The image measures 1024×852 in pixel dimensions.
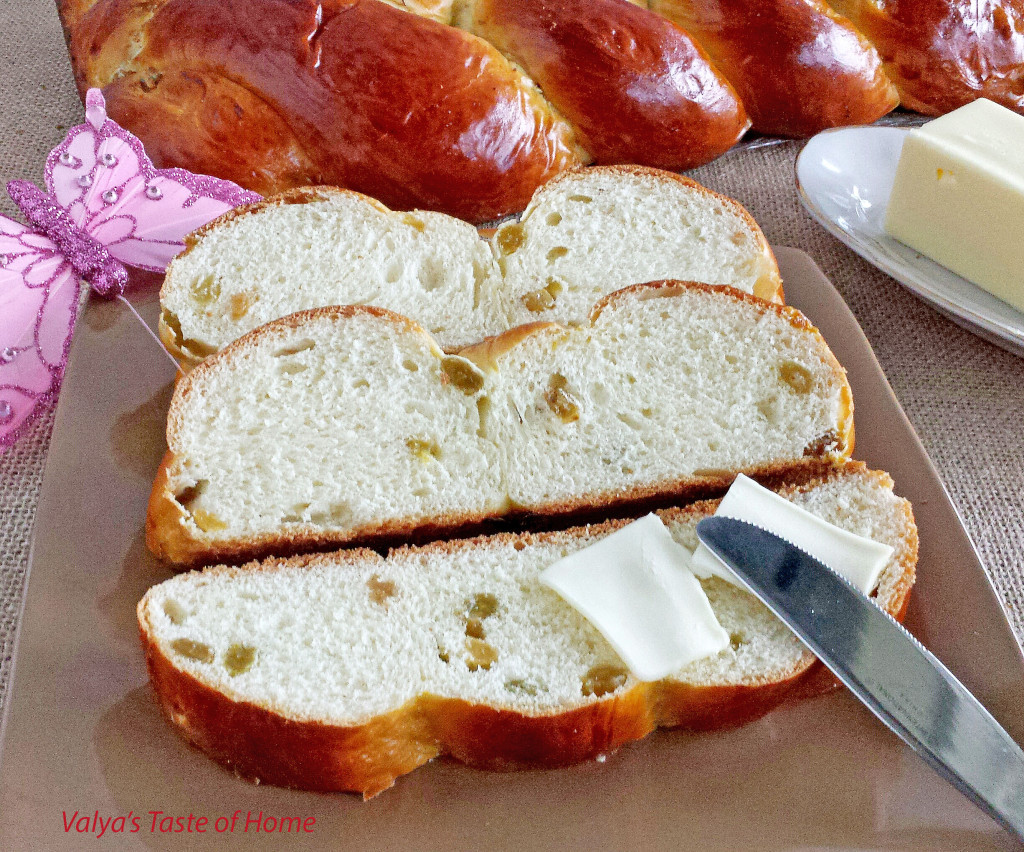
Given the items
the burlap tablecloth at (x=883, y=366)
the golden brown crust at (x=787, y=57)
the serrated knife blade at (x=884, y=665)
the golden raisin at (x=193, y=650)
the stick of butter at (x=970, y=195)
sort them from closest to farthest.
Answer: the serrated knife blade at (x=884, y=665)
the golden raisin at (x=193, y=650)
the burlap tablecloth at (x=883, y=366)
the stick of butter at (x=970, y=195)
the golden brown crust at (x=787, y=57)

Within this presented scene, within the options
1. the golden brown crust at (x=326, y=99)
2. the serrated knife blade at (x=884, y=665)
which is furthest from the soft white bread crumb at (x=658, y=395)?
the golden brown crust at (x=326, y=99)

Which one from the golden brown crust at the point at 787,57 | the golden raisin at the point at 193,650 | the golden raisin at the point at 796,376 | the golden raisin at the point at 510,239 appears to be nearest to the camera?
the golden raisin at the point at 193,650

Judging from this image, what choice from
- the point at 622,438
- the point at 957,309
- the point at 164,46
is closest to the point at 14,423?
the point at 164,46

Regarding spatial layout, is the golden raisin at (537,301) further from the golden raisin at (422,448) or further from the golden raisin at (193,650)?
the golden raisin at (193,650)

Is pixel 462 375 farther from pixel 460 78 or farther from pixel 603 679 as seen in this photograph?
pixel 460 78

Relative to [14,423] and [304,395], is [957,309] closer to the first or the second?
[304,395]

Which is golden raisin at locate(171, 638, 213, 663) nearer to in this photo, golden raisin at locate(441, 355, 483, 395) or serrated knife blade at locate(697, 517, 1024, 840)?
golden raisin at locate(441, 355, 483, 395)

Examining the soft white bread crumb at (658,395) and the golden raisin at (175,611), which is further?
the soft white bread crumb at (658,395)
